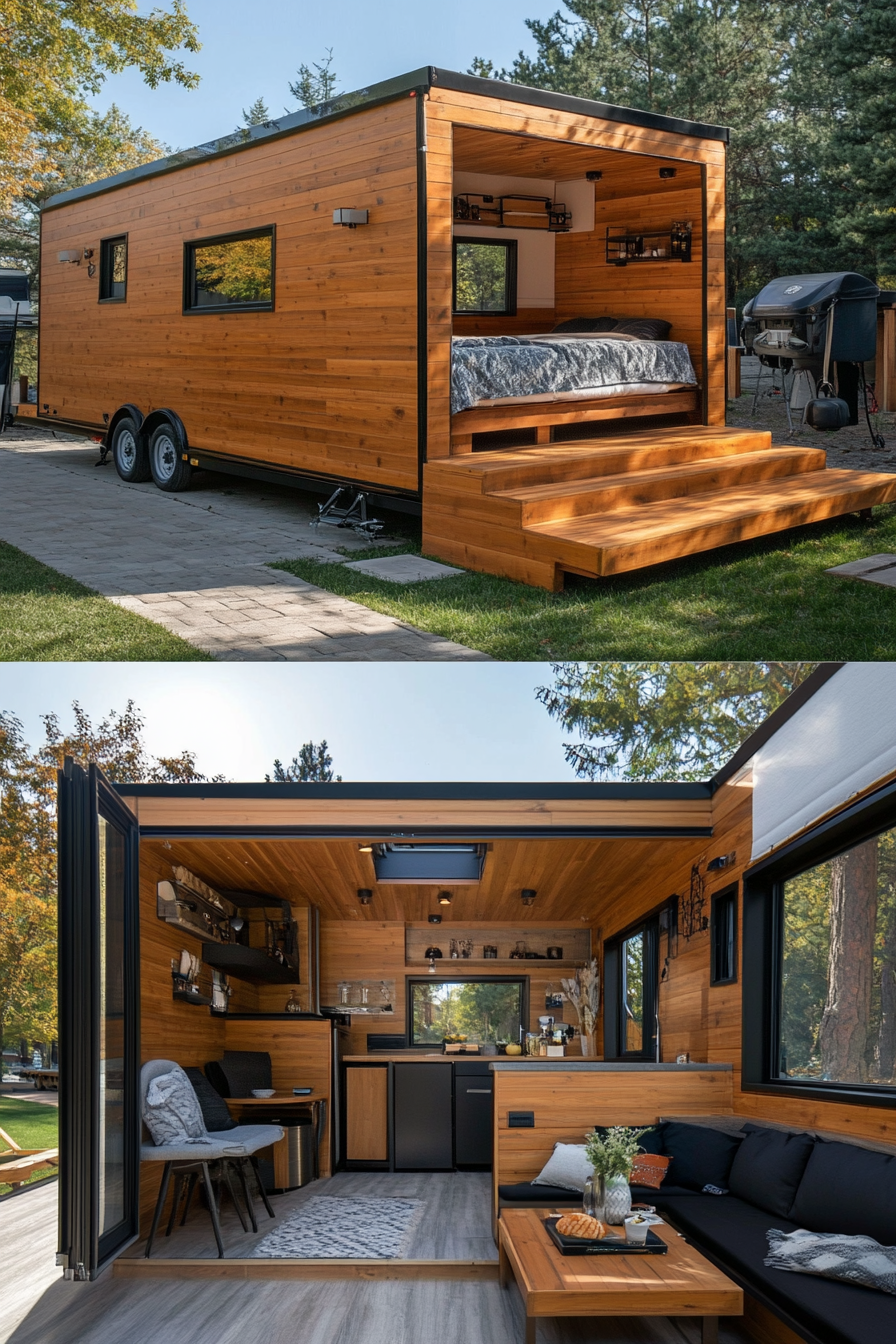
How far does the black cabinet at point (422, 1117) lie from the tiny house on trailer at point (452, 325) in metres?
4.40

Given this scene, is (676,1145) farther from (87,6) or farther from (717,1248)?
(87,6)

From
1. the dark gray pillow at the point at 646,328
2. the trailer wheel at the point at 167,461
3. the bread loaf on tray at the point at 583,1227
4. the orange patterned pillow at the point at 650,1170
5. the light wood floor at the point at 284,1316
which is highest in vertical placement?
the dark gray pillow at the point at 646,328

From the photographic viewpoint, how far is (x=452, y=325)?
8.81 metres

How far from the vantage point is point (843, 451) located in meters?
10.3

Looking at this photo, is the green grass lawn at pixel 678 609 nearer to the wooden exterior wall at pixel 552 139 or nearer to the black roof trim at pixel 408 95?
the wooden exterior wall at pixel 552 139

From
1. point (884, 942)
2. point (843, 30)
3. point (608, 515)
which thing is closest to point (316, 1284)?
point (884, 942)

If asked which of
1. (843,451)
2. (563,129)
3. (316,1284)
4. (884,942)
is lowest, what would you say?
(316,1284)

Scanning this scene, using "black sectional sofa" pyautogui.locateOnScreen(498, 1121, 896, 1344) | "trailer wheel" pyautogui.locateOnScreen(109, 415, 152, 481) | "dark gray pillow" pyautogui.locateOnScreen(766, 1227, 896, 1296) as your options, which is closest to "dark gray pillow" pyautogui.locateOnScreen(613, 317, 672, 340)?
"trailer wheel" pyautogui.locateOnScreen(109, 415, 152, 481)

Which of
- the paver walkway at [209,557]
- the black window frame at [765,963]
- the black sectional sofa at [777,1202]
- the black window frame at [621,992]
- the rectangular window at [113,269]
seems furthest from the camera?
the rectangular window at [113,269]

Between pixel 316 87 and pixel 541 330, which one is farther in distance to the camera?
pixel 316 87

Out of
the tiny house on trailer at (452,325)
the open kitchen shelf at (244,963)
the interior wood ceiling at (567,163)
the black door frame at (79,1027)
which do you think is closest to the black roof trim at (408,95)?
the tiny house on trailer at (452,325)

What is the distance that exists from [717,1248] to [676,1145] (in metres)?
1.21

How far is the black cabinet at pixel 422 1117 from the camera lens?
905 centimetres

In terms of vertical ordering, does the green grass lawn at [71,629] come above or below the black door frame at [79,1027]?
above
